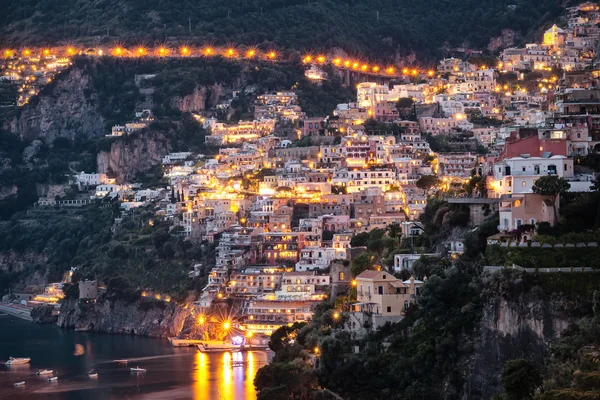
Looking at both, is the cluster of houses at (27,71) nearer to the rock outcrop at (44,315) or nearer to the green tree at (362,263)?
the rock outcrop at (44,315)

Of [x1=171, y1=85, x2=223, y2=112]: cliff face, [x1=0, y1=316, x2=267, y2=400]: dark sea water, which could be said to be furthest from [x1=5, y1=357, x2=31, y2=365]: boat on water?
[x1=171, y1=85, x2=223, y2=112]: cliff face

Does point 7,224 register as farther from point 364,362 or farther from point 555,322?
point 555,322

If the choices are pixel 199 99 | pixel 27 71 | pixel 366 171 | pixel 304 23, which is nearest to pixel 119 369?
pixel 366 171

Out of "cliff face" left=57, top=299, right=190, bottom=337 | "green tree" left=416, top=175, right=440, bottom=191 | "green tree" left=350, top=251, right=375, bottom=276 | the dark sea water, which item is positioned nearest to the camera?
"green tree" left=350, top=251, right=375, bottom=276

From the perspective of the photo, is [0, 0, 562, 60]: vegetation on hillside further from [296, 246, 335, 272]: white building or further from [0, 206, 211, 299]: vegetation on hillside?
[296, 246, 335, 272]: white building

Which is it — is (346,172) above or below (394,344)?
above

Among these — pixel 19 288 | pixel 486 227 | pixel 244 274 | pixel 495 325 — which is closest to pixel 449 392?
pixel 495 325
